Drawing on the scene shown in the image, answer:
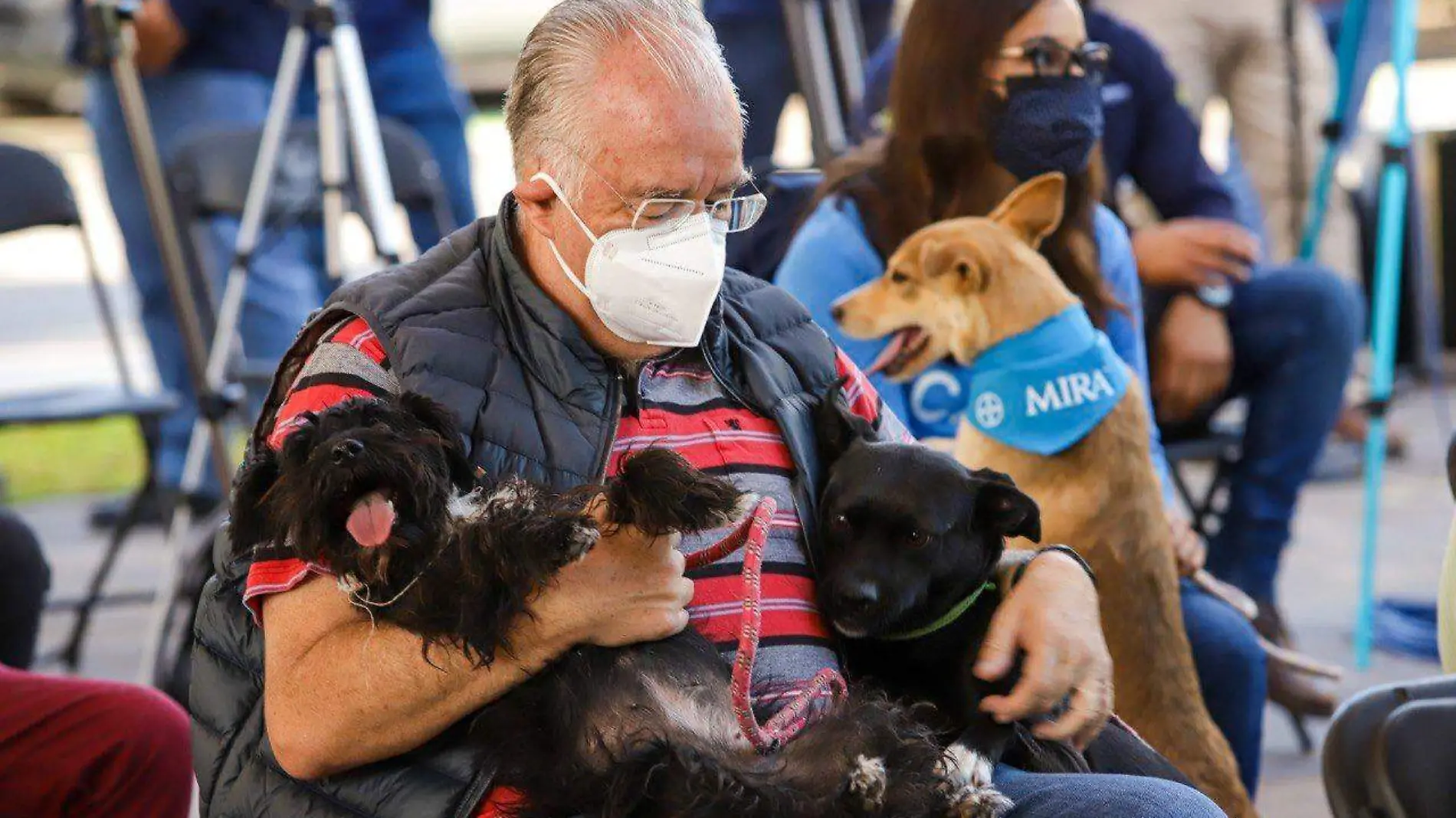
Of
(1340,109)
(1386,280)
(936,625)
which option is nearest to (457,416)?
(936,625)

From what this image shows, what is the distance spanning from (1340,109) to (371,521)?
13.7 feet

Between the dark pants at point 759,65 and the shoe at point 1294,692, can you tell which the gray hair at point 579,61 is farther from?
the dark pants at point 759,65

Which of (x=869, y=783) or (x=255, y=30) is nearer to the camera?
(x=869, y=783)

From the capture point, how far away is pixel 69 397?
15.5 feet

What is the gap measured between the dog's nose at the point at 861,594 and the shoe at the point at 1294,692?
6.77ft

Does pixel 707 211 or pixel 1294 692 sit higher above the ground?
pixel 707 211

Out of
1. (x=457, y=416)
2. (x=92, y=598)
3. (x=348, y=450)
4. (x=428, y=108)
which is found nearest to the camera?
(x=348, y=450)

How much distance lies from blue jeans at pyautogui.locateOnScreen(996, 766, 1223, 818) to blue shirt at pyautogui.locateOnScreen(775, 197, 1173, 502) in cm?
98

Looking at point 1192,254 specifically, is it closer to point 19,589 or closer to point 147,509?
point 19,589

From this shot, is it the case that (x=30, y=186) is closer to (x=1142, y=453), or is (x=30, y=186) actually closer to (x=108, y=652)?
(x=108, y=652)

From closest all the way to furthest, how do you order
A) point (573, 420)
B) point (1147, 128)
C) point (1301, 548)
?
point (573, 420) < point (1147, 128) < point (1301, 548)

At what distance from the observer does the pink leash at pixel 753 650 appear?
1.93 metres

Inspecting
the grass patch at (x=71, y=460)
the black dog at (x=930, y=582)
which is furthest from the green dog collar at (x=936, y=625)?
the grass patch at (x=71, y=460)

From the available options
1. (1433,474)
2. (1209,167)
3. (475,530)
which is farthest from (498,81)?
(475,530)
